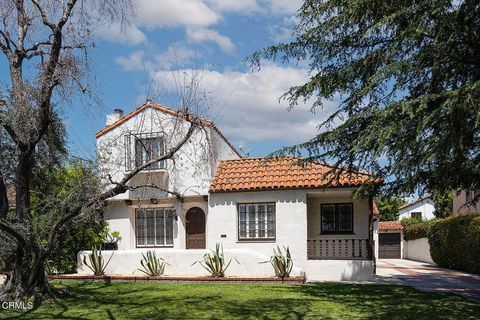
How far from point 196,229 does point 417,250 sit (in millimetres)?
21394

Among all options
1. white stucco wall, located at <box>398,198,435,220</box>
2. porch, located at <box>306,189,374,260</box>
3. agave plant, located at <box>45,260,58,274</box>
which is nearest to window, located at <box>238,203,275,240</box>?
porch, located at <box>306,189,374,260</box>

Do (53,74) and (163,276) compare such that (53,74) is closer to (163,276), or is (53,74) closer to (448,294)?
(163,276)

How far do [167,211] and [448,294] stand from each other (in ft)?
38.3

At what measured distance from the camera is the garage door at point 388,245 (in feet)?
133

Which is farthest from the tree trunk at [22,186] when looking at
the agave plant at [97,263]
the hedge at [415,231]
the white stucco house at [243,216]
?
the hedge at [415,231]

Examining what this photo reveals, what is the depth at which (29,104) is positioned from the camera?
11141mm

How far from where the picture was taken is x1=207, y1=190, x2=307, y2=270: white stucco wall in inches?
715

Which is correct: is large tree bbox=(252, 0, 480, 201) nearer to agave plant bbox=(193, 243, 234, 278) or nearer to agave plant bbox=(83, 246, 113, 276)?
agave plant bbox=(193, 243, 234, 278)

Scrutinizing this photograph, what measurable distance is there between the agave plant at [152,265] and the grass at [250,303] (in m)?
1.67

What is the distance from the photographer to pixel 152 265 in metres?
17.0

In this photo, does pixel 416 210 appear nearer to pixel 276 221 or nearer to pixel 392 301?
pixel 276 221

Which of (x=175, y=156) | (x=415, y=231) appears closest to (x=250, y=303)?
(x=175, y=156)

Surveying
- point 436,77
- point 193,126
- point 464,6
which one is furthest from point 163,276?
point 464,6

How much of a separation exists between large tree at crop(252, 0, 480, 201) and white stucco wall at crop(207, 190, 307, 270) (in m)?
4.74
